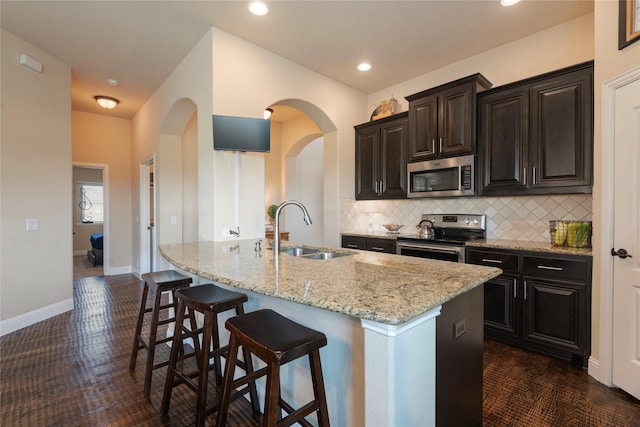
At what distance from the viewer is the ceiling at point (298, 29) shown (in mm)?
2551

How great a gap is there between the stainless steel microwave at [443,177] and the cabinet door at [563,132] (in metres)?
0.55

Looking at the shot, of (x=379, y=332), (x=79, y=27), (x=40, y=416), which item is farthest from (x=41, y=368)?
(x=79, y=27)

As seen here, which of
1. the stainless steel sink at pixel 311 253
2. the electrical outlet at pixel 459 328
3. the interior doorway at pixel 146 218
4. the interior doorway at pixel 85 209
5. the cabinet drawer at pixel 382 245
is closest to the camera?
the electrical outlet at pixel 459 328

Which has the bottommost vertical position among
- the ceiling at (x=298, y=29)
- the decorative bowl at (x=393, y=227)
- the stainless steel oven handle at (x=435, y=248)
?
the stainless steel oven handle at (x=435, y=248)

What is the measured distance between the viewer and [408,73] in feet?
12.7

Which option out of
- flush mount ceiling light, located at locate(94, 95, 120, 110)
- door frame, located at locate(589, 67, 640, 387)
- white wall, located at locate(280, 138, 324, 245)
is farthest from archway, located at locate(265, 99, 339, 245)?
door frame, located at locate(589, 67, 640, 387)

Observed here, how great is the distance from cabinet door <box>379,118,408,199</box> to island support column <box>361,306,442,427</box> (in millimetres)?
2840

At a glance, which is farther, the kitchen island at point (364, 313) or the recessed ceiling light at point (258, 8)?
the recessed ceiling light at point (258, 8)

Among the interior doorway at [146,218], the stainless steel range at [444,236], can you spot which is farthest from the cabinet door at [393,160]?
the interior doorway at [146,218]

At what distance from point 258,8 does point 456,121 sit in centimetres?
222

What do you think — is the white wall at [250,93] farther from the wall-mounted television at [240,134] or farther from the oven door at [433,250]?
the oven door at [433,250]

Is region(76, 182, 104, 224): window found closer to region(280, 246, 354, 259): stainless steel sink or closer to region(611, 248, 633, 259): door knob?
region(280, 246, 354, 259): stainless steel sink

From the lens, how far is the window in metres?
8.29

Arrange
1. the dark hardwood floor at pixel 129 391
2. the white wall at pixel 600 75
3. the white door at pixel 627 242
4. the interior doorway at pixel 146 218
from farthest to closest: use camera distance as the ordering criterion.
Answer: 1. the interior doorway at pixel 146 218
2. the white wall at pixel 600 75
3. the white door at pixel 627 242
4. the dark hardwood floor at pixel 129 391
